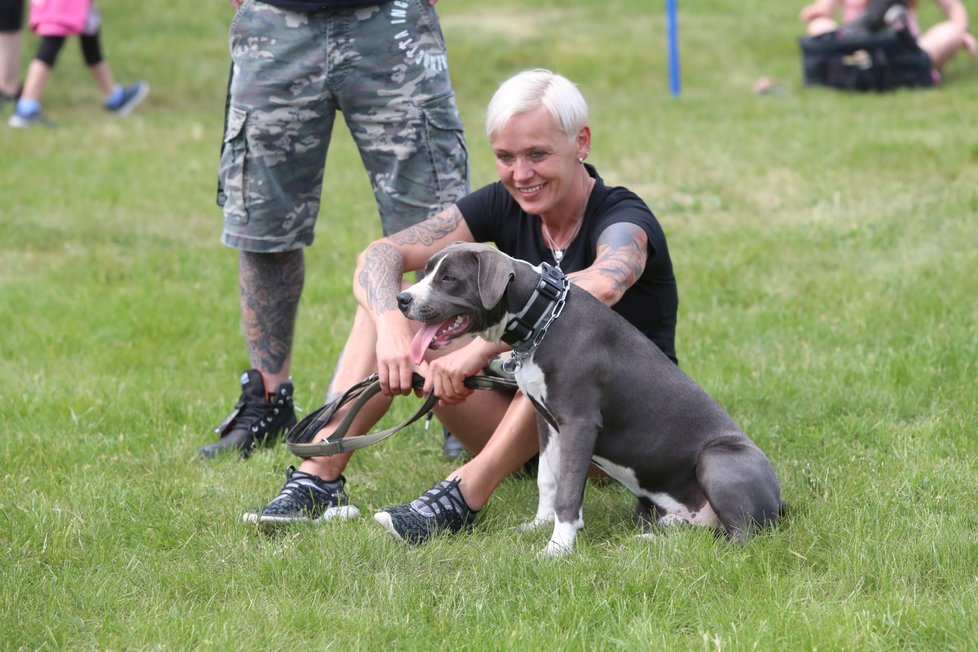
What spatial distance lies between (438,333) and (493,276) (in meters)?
0.27

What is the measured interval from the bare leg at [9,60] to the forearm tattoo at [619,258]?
9552 mm

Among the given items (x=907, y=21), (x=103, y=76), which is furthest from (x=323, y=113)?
(x=907, y=21)

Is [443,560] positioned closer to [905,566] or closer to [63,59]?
[905,566]

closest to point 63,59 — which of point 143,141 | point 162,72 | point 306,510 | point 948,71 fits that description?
point 162,72

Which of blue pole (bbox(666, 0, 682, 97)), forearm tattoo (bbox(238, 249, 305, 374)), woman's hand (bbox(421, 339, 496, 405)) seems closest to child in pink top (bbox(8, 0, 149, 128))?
blue pole (bbox(666, 0, 682, 97))

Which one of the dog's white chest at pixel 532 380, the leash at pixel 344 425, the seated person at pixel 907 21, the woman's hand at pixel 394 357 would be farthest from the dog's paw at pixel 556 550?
the seated person at pixel 907 21

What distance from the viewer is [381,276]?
13.4 feet

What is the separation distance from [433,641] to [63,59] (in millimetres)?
12821

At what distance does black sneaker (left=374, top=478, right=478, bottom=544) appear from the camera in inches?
151

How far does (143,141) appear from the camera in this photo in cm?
1108

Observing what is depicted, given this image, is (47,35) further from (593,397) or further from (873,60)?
(593,397)

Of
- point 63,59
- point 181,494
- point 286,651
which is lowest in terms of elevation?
point 63,59

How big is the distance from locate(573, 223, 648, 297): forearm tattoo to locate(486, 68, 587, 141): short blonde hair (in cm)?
33

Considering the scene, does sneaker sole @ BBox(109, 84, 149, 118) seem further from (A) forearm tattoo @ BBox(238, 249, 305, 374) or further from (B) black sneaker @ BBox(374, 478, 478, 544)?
(B) black sneaker @ BBox(374, 478, 478, 544)
